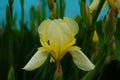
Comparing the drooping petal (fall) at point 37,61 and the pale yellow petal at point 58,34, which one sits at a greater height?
the pale yellow petal at point 58,34

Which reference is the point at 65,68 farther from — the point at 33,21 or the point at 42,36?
the point at 33,21

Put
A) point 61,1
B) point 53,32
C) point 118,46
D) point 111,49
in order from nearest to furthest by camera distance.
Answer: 1. point 53,32
2. point 111,49
3. point 61,1
4. point 118,46

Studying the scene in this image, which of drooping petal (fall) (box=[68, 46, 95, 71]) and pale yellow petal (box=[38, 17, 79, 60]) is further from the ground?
pale yellow petal (box=[38, 17, 79, 60])

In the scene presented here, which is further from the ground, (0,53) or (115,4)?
(115,4)

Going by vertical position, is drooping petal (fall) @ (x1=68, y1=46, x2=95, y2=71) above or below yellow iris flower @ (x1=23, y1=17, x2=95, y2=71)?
below

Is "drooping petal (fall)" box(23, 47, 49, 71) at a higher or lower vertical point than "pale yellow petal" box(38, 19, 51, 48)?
lower

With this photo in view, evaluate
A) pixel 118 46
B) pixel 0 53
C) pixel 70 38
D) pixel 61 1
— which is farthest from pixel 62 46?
pixel 118 46

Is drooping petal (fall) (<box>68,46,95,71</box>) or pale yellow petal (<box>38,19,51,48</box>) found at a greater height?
pale yellow petal (<box>38,19,51,48</box>)

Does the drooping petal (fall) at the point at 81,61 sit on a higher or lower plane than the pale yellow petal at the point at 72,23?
lower

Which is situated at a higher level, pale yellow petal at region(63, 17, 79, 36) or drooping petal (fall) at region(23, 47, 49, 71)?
pale yellow petal at region(63, 17, 79, 36)

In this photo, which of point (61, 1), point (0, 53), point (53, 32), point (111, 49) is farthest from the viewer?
point (0, 53)

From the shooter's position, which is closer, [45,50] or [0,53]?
[45,50]
